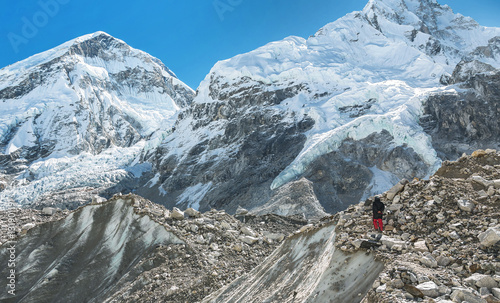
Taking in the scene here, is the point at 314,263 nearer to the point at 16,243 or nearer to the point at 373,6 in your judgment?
the point at 16,243

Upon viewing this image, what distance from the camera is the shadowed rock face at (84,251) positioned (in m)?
16.4

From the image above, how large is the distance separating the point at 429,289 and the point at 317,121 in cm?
9450

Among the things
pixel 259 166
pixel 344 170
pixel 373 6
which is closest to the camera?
pixel 344 170

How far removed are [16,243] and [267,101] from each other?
336 ft

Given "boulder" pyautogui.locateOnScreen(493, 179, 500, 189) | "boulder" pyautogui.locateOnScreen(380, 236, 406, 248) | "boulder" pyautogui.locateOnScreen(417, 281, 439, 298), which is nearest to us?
"boulder" pyautogui.locateOnScreen(417, 281, 439, 298)

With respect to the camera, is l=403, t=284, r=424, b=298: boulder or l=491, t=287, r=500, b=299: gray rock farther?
l=403, t=284, r=424, b=298: boulder

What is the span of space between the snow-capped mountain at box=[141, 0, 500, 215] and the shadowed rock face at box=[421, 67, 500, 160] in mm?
855

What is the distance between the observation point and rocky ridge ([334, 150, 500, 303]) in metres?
6.44

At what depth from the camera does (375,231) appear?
9406 mm

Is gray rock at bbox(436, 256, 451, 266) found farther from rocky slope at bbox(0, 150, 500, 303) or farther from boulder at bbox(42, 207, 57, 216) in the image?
boulder at bbox(42, 207, 57, 216)

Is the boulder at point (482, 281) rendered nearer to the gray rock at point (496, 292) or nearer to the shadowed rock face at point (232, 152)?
the gray rock at point (496, 292)

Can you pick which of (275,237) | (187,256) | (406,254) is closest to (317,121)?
(275,237)

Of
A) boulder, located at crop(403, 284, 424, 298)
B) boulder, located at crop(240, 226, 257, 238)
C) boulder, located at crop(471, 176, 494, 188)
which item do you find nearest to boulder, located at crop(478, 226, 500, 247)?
boulder, located at crop(403, 284, 424, 298)

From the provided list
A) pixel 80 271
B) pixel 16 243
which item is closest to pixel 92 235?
pixel 80 271
